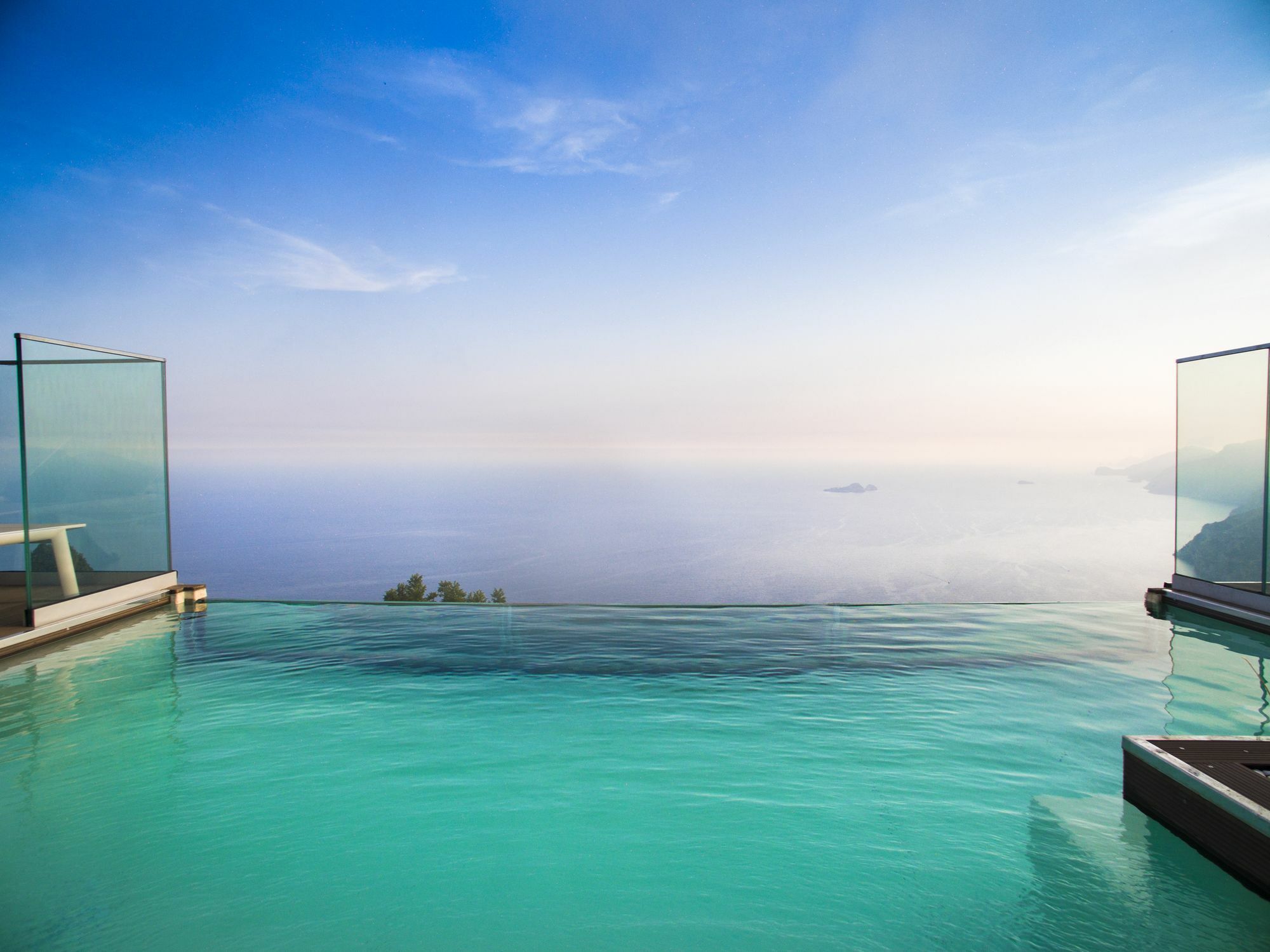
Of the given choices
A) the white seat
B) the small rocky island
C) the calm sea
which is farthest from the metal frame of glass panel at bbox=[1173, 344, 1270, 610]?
the small rocky island

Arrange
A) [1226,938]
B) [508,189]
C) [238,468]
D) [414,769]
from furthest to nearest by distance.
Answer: [238,468], [508,189], [414,769], [1226,938]

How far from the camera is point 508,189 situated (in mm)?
15312

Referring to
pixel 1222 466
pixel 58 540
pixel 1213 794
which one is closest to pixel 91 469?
pixel 58 540

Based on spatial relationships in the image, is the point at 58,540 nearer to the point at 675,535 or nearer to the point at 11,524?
the point at 11,524

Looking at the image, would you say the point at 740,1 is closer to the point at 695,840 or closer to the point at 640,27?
the point at 640,27

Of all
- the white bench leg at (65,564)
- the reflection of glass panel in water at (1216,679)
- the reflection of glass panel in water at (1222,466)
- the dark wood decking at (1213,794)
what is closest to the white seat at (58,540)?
the white bench leg at (65,564)

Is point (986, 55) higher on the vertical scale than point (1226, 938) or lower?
higher

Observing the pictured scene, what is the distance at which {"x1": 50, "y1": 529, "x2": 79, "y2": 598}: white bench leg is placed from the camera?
16.4 feet

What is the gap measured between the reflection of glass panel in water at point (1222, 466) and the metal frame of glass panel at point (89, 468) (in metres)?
8.63

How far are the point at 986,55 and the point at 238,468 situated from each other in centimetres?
8859

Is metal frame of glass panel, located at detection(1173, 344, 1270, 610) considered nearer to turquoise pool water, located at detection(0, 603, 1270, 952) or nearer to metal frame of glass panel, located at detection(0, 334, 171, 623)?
turquoise pool water, located at detection(0, 603, 1270, 952)

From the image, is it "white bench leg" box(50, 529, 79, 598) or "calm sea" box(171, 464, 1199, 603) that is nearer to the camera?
"white bench leg" box(50, 529, 79, 598)

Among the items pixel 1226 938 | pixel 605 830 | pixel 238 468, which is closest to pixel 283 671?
pixel 605 830

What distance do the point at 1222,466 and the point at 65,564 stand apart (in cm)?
898
